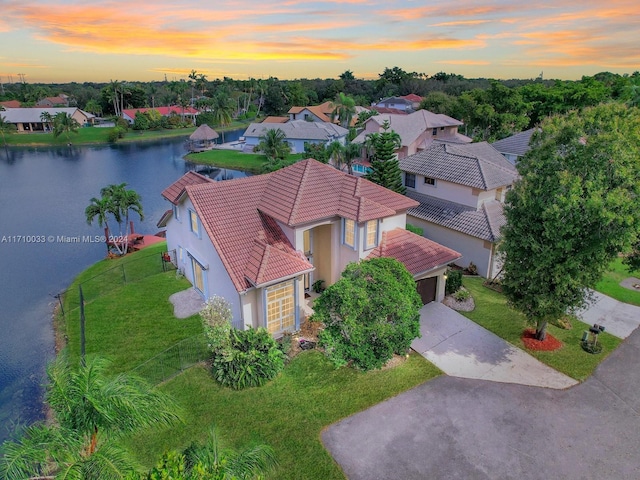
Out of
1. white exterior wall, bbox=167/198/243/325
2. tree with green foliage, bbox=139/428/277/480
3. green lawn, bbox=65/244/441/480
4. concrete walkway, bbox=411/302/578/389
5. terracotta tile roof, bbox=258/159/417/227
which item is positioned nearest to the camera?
tree with green foliage, bbox=139/428/277/480

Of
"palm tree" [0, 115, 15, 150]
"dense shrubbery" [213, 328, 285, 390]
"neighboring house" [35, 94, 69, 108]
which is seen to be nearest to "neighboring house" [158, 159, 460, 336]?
"dense shrubbery" [213, 328, 285, 390]

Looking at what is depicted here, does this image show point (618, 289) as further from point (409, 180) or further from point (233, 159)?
point (233, 159)

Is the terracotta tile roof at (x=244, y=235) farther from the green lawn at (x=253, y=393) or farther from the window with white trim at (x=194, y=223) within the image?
the green lawn at (x=253, y=393)

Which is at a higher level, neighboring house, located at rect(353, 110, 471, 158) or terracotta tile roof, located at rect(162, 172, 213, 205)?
neighboring house, located at rect(353, 110, 471, 158)

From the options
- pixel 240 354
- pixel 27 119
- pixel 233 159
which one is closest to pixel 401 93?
pixel 233 159

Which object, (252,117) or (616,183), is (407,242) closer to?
(616,183)

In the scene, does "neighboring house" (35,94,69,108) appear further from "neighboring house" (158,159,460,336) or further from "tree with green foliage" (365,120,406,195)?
"neighboring house" (158,159,460,336)

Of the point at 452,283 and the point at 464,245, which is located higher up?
the point at 464,245
